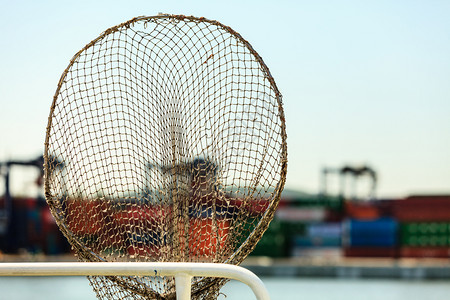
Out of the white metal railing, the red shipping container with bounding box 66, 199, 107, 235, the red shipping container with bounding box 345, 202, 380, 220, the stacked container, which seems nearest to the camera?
the white metal railing

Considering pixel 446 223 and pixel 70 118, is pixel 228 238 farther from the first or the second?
pixel 446 223

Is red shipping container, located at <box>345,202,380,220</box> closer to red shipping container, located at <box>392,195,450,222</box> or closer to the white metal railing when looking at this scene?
red shipping container, located at <box>392,195,450,222</box>

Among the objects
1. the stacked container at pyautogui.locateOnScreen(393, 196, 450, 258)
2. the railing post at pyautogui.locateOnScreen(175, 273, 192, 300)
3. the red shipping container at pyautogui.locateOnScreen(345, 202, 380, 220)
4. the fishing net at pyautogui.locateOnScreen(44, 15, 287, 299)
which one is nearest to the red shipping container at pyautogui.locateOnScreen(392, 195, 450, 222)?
the stacked container at pyautogui.locateOnScreen(393, 196, 450, 258)

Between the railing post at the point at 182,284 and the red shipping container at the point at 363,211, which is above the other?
the railing post at the point at 182,284

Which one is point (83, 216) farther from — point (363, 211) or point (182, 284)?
point (363, 211)

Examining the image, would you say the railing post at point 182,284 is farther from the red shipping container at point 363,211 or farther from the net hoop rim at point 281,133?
the red shipping container at point 363,211

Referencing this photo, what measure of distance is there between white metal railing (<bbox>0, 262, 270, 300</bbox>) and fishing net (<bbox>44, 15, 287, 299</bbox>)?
649 millimetres

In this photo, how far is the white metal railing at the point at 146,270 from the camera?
5.38 feet

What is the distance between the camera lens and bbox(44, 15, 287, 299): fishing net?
2424 mm

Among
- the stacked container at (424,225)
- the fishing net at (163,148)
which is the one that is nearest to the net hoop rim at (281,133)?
the fishing net at (163,148)

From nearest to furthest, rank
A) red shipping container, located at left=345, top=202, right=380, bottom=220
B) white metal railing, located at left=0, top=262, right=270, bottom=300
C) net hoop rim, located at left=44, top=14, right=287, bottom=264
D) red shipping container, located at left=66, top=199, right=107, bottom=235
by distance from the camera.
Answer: white metal railing, located at left=0, top=262, right=270, bottom=300, net hoop rim, located at left=44, top=14, right=287, bottom=264, red shipping container, located at left=66, top=199, right=107, bottom=235, red shipping container, located at left=345, top=202, right=380, bottom=220

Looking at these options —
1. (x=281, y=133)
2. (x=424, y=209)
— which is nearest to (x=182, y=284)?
(x=281, y=133)

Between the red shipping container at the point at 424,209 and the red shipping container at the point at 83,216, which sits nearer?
A: the red shipping container at the point at 83,216

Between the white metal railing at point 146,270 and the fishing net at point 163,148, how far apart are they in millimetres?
649
